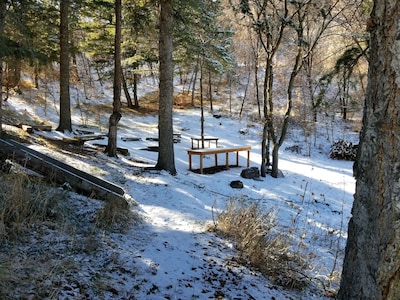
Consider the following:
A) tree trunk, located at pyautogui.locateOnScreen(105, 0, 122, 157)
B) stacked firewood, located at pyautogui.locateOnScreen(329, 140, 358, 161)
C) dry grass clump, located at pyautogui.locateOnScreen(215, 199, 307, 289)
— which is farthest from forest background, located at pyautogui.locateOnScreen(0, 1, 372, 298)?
stacked firewood, located at pyautogui.locateOnScreen(329, 140, 358, 161)

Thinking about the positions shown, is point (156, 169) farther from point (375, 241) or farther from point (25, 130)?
point (375, 241)

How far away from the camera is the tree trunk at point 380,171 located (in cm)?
153

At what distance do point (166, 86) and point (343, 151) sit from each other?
11.9 metres

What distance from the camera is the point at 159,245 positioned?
3646mm

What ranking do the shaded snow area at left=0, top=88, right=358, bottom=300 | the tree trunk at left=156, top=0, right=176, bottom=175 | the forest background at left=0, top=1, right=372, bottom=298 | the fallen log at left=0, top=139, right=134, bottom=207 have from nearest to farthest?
the shaded snow area at left=0, top=88, right=358, bottom=300
the fallen log at left=0, top=139, right=134, bottom=207
the forest background at left=0, top=1, right=372, bottom=298
the tree trunk at left=156, top=0, right=176, bottom=175

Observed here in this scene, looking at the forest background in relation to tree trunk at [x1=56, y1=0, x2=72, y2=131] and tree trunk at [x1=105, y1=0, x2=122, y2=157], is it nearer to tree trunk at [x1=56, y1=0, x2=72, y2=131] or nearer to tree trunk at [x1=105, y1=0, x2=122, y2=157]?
tree trunk at [x1=56, y1=0, x2=72, y2=131]

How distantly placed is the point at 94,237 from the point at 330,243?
3793mm

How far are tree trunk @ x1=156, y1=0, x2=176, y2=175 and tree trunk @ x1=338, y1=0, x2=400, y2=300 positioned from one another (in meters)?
6.95

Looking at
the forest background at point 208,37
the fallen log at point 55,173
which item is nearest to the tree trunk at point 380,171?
the forest background at point 208,37

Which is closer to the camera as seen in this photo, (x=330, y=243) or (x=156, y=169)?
(x=330, y=243)

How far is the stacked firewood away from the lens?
1669 cm

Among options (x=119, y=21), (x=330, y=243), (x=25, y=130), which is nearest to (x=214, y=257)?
(x=330, y=243)

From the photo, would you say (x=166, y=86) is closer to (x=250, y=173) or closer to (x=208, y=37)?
(x=250, y=173)

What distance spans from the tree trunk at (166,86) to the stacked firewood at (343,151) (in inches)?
435
